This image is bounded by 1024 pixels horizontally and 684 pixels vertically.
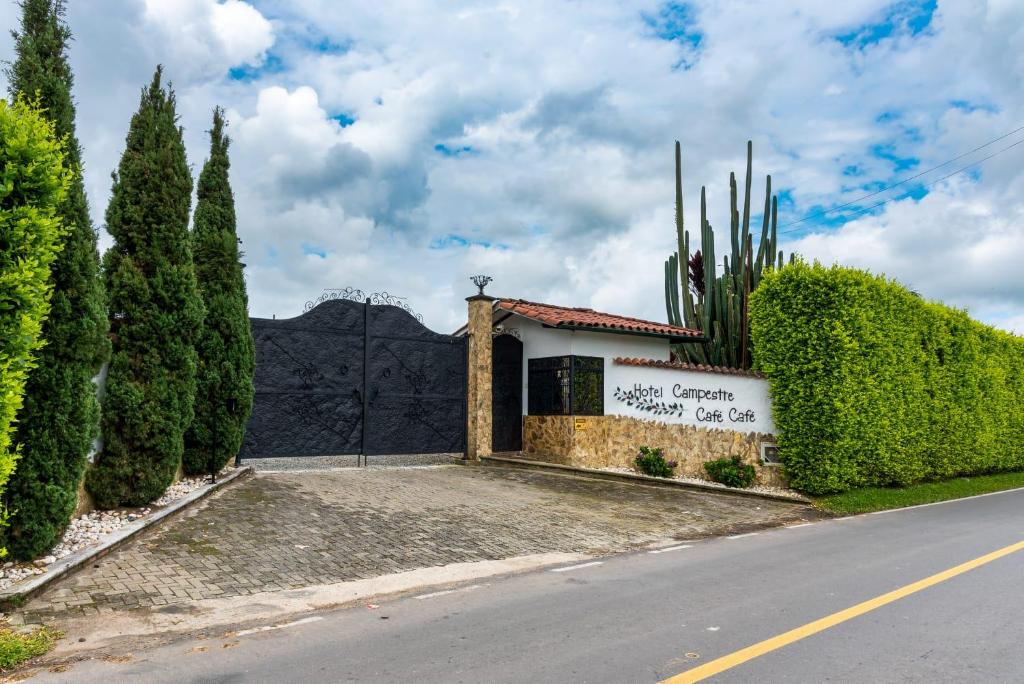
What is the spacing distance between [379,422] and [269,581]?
7.68 meters

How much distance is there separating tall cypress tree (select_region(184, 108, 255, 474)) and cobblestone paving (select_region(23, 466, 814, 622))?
2.83ft

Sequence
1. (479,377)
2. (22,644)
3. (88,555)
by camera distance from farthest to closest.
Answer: (479,377)
(88,555)
(22,644)

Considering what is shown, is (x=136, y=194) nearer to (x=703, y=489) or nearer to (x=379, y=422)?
(x=379, y=422)

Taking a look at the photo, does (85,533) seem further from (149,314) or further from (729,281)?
(729,281)

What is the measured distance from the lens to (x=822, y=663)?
15.3 feet

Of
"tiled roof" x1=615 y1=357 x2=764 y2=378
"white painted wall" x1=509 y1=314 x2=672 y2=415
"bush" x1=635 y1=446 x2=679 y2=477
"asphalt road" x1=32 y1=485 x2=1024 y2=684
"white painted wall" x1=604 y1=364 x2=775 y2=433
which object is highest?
"white painted wall" x1=509 y1=314 x2=672 y2=415

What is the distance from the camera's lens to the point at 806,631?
536 cm

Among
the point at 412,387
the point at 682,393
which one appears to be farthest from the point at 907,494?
the point at 412,387

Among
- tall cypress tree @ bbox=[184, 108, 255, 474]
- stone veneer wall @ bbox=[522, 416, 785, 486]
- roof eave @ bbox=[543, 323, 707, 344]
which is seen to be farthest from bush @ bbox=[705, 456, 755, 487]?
tall cypress tree @ bbox=[184, 108, 255, 474]

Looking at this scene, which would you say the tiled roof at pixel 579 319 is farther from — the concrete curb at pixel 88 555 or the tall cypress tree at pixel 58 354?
the tall cypress tree at pixel 58 354

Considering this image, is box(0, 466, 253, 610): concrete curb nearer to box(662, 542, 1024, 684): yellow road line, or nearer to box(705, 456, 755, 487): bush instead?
box(662, 542, 1024, 684): yellow road line

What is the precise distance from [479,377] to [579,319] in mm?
2655

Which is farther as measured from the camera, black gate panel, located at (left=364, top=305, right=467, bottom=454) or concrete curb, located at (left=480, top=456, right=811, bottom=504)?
black gate panel, located at (left=364, top=305, right=467, bottom=454)

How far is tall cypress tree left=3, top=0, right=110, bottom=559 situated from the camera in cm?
668
